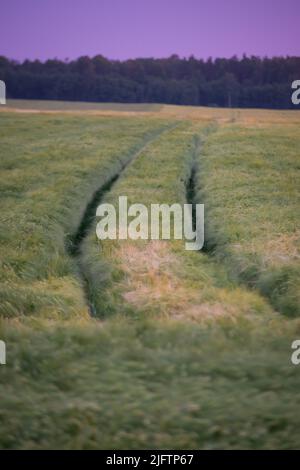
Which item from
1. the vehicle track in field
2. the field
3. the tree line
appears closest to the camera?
the field

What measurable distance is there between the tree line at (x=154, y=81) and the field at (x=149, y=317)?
100466 millimetres

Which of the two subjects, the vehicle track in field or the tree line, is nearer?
the vehicle track in field

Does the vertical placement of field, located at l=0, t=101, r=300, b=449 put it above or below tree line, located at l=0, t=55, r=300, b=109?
below

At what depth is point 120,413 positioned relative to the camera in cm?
649

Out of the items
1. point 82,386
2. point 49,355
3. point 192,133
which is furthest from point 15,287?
point 192,133

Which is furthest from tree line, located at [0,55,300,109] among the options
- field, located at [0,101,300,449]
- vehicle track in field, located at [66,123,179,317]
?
field, located at [0,101,300,449]

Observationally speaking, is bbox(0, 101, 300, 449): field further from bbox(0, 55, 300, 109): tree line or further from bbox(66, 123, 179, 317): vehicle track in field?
bbox(0, 55, 300, 109): tree line

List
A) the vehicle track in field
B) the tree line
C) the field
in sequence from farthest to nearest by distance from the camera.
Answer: the tree line < the vehicle track in field < the field

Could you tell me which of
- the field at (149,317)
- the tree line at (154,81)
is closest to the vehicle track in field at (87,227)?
the field at (149,317)

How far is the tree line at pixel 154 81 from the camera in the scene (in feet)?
390

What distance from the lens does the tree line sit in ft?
390

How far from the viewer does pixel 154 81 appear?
126 metres

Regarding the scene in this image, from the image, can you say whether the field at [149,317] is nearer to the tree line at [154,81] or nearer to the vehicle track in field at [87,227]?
the vehicle track in field at [87,227]

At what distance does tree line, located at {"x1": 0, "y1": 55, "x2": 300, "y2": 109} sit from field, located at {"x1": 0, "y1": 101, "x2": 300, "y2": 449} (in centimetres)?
10047
